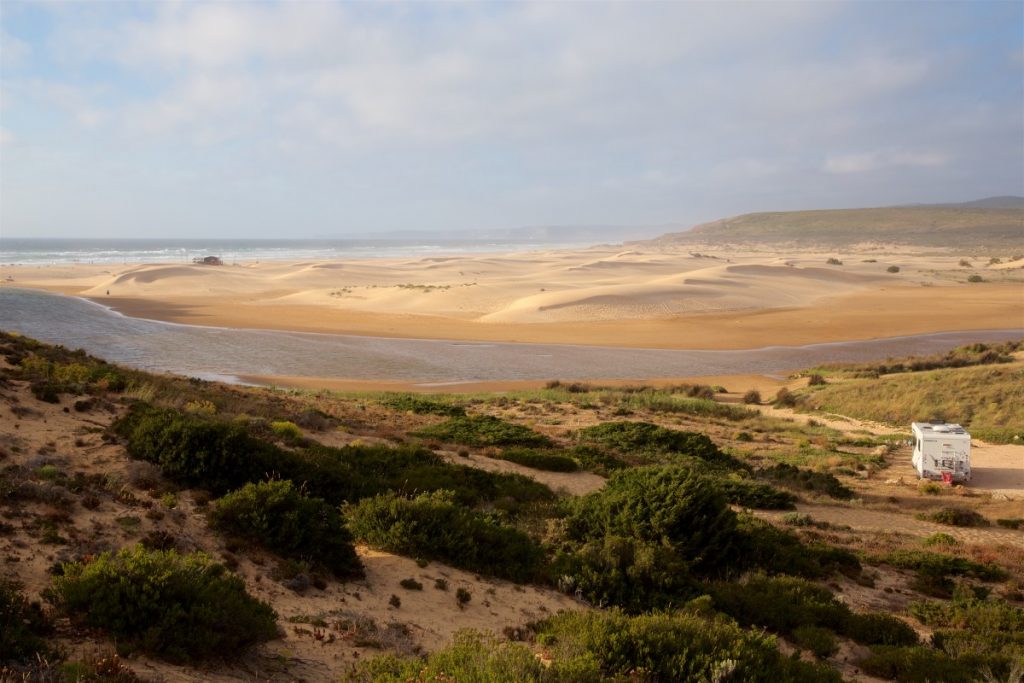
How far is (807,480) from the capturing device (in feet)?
48.8

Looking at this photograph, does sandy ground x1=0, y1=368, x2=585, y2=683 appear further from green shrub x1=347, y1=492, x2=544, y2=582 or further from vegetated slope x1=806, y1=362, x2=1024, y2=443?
vegetated slope x1=806, y1=362, x2=1024, y2=443

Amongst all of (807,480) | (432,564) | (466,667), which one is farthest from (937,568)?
(466,667)

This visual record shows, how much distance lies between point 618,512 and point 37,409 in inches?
335

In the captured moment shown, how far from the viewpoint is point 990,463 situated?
17359 millimetres

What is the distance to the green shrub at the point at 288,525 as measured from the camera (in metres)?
6.75

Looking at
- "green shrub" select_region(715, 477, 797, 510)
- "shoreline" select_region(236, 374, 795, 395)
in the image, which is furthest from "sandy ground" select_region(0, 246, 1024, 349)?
"green shrub" select_region(715, 477, 797, 510)

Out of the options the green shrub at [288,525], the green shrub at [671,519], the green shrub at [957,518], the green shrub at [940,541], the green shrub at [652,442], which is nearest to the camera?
the green shrub at [288,525]

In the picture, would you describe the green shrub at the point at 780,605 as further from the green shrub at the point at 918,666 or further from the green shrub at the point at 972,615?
the green shrub at the point at 972,615

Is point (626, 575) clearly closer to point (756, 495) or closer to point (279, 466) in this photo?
→ point (279, 466)

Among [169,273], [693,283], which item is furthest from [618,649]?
[169,273]

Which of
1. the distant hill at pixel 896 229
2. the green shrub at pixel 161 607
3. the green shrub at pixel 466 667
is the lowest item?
the green shrub at pixel 466 667

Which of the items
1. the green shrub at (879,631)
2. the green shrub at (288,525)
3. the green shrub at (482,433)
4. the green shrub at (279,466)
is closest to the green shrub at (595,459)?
the green shrub at (482,433)

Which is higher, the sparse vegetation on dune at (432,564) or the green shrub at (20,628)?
the green shrub at (20,628)

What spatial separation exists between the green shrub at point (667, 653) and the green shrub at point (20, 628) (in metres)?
3.29
